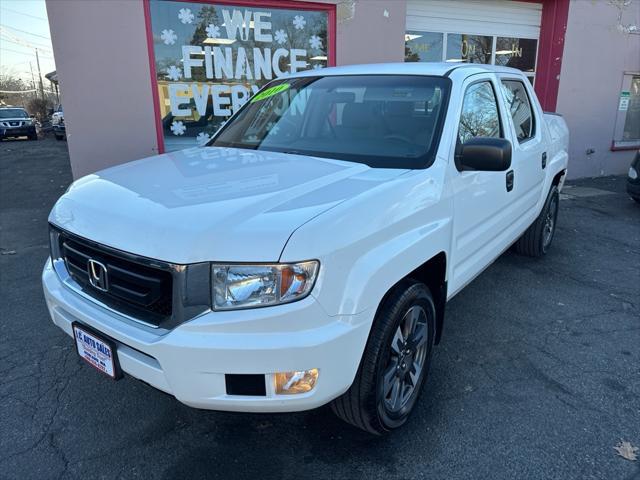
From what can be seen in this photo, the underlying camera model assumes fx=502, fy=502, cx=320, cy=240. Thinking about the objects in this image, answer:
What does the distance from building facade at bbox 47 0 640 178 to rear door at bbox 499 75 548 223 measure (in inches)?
25.0

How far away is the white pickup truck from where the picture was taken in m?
1.94

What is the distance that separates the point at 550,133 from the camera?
16.5 ft

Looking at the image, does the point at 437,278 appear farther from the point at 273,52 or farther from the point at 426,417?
the point at 273,52

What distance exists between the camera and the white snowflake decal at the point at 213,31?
7.01 m

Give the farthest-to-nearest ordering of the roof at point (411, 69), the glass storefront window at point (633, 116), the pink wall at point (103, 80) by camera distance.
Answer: the glass storefront window at point (633, 116), the pink wall at point (103, 80), the roof at point (411, 69)

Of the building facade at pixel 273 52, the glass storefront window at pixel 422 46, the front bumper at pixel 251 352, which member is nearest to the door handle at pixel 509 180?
the building facade at pixel 273 52

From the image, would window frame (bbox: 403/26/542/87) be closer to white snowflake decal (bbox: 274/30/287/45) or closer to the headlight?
white snowflake decal (bbox: 274/30/287/45)

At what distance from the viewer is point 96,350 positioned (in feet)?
7.62

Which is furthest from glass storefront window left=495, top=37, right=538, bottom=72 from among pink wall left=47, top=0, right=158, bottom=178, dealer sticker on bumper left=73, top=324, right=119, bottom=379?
dealer sticker on bumper left=73, top=324, right=119, bottom=379

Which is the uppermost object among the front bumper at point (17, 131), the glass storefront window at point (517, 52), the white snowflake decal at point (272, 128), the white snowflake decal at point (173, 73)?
the glass storefront window at point (517, 52)

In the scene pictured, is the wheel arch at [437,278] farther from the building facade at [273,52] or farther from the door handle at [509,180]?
the building facade at [273,52]

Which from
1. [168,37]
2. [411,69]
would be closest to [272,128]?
[411,69]

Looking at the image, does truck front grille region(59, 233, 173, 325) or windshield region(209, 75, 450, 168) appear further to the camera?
windshield region(209, 75, 450, 168)

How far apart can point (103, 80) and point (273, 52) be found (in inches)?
97.0
